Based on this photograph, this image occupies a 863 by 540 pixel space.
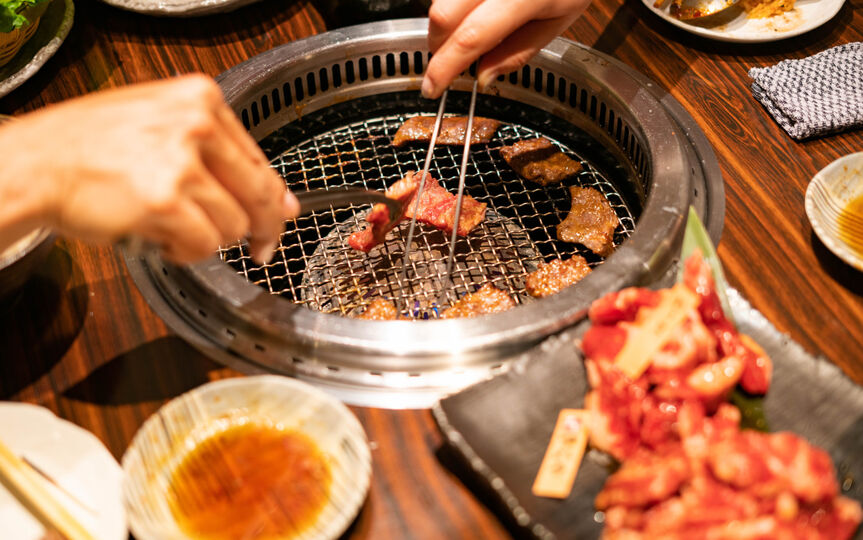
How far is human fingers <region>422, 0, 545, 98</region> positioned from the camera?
232cm

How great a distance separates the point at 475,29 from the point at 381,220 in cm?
72

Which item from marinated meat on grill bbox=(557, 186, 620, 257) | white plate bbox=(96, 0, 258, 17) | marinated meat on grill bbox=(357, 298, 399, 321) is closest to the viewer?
marinated meat on grill bbox=(357, 298, 399, 321)

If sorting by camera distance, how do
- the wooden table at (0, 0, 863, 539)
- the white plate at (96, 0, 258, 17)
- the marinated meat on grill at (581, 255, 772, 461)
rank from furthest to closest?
1. the white plate at (96, 0, 258, 17)
2. the wooden table at (0, 0, 863, 539)
3. the marinated meat on grill at (581, 255, 772, 461)

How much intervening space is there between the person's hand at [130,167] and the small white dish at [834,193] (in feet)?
6.21

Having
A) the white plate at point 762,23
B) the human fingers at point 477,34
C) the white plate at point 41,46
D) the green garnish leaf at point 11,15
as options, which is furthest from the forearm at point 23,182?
the white plate at point 762,23

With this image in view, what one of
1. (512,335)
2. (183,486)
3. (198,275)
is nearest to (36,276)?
(198,275)

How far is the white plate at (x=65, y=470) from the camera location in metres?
1.78

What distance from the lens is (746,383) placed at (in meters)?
1.98

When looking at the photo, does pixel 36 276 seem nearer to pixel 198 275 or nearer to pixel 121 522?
pixel 198 275

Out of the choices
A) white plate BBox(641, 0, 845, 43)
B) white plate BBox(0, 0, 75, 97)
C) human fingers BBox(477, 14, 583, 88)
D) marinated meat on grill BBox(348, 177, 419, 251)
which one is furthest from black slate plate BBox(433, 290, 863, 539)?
white plate BBox(0, 0, 75, 97)

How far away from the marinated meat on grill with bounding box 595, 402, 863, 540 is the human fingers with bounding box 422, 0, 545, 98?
53.5 inches

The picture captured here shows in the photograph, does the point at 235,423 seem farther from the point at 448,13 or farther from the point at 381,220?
the point at 448,13

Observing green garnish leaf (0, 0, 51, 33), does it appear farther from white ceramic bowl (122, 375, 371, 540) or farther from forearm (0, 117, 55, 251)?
white ceramic bowl (122, 375, 371, 540)

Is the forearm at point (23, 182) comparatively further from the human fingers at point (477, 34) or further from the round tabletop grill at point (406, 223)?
the human fingers at point (477, 34)
